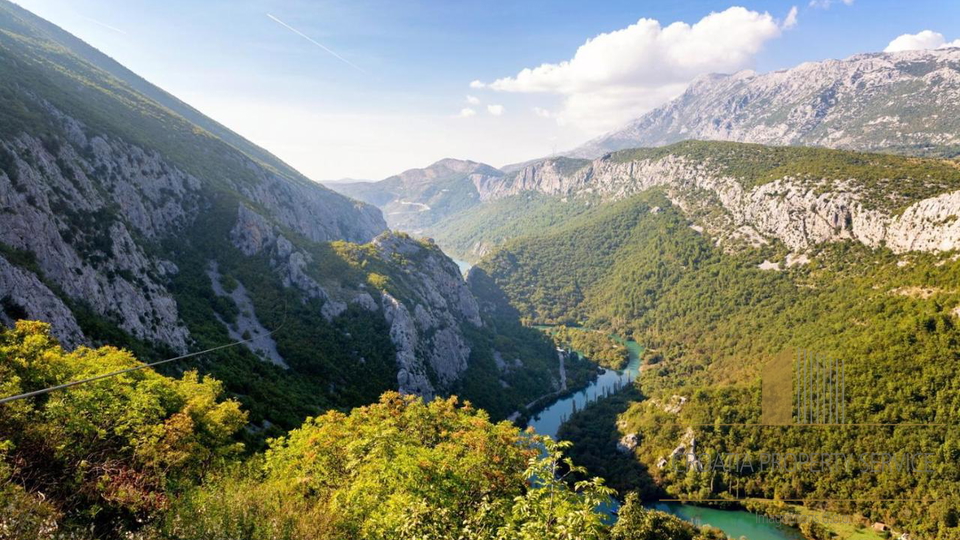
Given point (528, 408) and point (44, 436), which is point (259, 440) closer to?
point (44, 436)

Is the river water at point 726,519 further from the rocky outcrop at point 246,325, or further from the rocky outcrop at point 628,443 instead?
the rocky outcrop at point 246,325

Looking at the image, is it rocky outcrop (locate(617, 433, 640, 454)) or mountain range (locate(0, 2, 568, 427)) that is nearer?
mountain range (locate(0, 2, 568, 427))

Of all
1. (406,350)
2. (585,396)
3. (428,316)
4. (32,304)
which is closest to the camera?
(32,304)

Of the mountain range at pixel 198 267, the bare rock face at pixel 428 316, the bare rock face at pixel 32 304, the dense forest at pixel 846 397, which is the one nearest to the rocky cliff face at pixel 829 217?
the dense forest at pixel 846 397

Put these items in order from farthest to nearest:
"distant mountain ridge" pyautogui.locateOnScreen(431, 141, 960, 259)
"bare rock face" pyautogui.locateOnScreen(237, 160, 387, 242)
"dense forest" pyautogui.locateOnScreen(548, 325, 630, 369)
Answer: "dense forest" pyautogui.locateOnScreen(548, 325, 630, 369) < "bare rock face" pyautogui.locateOnScreen(237, 160, 387, 242) < "distant mountain ridge" pyautogui.locateOnScreen(431, 141, 960, 259)

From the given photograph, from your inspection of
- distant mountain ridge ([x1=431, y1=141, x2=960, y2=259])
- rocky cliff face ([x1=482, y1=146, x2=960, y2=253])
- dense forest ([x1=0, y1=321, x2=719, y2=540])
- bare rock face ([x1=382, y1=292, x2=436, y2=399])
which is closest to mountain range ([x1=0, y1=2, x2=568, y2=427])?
bare rock face ([x1=382, y1=292, x2=436, y2=399])

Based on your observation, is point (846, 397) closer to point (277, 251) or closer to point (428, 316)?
point (428, 316)

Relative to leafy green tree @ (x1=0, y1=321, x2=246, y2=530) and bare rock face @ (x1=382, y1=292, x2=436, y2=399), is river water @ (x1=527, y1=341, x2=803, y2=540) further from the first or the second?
leafy green tree @ (x1=0, y1=321, x2=246, y2=530)

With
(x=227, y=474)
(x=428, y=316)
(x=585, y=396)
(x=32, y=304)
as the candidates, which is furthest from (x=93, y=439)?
(x=585, y=396)
